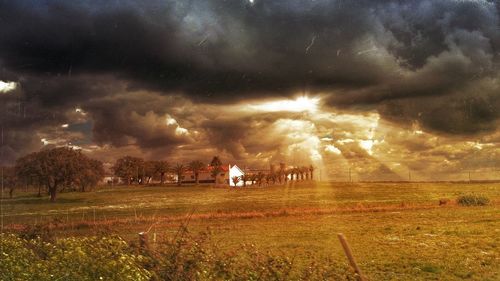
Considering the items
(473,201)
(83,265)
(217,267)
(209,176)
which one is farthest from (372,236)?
(209,176)

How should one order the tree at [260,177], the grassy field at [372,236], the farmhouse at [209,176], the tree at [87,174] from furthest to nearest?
the farmhouse at [209,176], the tree at [260,177], the tree at [87,174], the grassy field at [372,236]

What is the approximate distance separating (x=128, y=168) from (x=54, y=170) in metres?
66.6

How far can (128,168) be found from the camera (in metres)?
155

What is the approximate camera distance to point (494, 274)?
18.1 metres

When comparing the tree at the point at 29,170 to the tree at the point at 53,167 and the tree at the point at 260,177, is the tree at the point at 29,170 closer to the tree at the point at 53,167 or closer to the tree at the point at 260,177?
the tree at the point at 53,167

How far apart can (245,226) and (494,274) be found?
2541cm

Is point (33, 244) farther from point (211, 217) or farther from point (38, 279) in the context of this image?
point (211, 217)

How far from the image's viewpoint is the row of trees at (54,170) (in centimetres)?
8831

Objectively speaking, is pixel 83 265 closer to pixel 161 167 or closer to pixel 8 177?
pixel 8 177

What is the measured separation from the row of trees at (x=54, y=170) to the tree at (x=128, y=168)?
5918 cm

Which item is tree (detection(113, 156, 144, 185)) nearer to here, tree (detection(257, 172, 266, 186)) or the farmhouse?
the farmhouse

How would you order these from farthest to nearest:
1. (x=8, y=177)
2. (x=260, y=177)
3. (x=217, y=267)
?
1. (x=260, y=177)
2. (x=8, y=177)
3. (x=217, y=267)

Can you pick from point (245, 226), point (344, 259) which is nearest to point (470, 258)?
point (344, 259)

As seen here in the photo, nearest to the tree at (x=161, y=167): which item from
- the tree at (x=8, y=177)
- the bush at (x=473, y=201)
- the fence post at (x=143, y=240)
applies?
the tree at (x=8, y=177)
